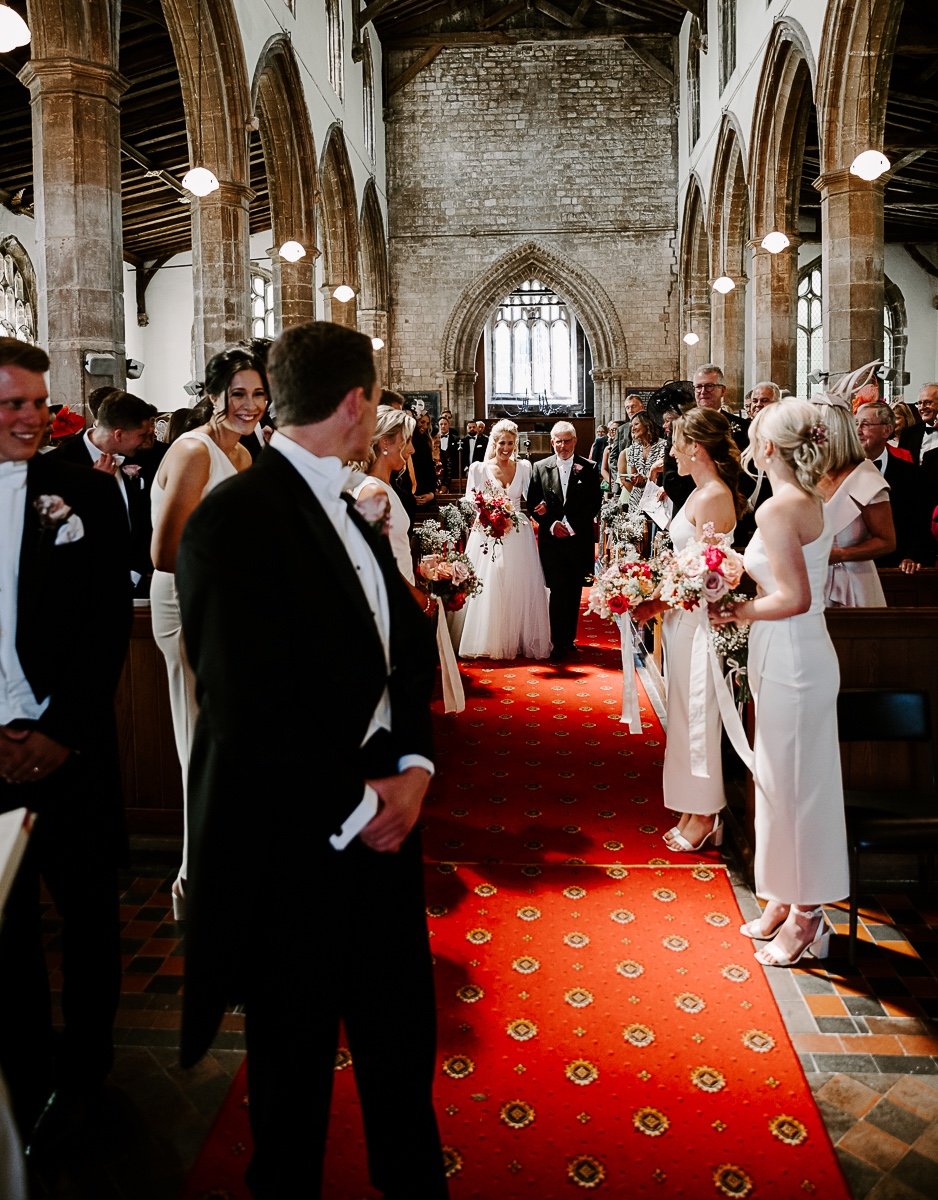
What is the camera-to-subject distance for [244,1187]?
6.87 feet

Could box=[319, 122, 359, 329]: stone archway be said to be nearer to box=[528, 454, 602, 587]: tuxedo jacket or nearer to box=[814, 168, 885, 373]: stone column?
box=[814, 168, 885, 373]: stone column

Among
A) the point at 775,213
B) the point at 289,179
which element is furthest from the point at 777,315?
the point at 289,179

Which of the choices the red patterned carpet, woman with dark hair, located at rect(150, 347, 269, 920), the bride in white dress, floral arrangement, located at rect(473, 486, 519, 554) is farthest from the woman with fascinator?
the bride in white dress

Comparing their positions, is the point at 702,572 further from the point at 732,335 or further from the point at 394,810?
the point at 732,335

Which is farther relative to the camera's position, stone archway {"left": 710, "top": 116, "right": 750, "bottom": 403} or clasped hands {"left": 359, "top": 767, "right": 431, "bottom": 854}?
stone archway {"left": 710, "top": 116, "right": 750, "bottom": 403}

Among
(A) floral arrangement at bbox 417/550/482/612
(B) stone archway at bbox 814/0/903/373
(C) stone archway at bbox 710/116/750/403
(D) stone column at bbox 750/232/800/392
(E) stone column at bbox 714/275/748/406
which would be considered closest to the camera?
(A) floral arrangement at bbox 417/550/482/612

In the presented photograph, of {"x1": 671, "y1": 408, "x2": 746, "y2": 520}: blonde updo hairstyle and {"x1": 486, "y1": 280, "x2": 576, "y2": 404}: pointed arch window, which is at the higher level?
{"x1": 486, "y1": 280, "x2": 576, "y2": 404}: pointed arch window

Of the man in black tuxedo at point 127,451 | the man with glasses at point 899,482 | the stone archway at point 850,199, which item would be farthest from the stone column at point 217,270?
the man with glasses at point 899,482

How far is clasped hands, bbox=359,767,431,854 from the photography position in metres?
1.60

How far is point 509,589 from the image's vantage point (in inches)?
285

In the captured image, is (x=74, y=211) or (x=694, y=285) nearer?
(x=74, y=211)

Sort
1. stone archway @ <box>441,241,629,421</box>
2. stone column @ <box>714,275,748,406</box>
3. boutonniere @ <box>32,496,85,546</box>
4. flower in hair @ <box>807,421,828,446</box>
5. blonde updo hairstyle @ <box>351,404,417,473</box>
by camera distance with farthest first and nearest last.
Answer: stone archway @ <box>441,241,629,421</box> → stone column @ <box>714,275,748,406</box> → blonde updo hairstyle @ <box>351,404,417,473</box> → flower in hair @ <box>807,421,828,446</box> → boutonniere @ <box>32,496,85,546</box>

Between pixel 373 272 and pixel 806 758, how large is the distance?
16.8m

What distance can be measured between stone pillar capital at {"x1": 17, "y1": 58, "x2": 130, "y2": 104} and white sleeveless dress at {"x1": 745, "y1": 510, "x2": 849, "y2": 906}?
20.3ft
